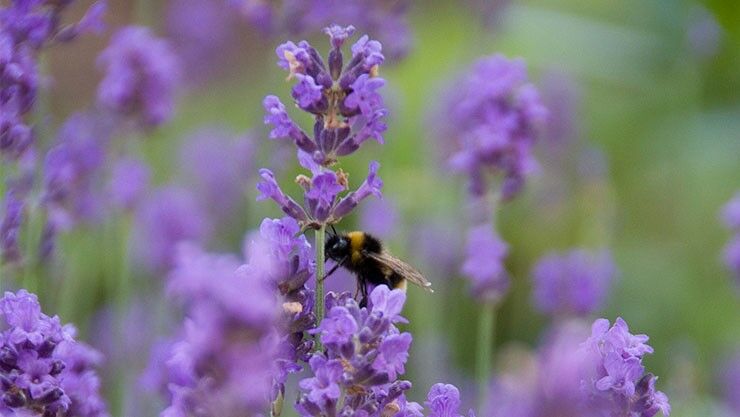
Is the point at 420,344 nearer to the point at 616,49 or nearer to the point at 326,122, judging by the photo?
the point at 326,122

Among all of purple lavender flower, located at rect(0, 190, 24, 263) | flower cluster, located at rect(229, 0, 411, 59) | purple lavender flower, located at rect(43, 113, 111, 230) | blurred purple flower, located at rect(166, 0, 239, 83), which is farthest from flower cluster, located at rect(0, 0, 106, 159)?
blurred purple flower, located at rect(166, 0, 239, 83)

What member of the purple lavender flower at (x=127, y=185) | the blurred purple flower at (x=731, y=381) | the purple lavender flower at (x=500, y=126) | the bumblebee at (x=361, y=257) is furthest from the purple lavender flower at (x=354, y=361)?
the blurred purple flower at (x=731, y=381)

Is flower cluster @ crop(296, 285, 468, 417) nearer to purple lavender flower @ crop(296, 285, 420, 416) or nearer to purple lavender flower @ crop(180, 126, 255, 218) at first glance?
purple lavender flower @ crop(296, 285, 420, 416)

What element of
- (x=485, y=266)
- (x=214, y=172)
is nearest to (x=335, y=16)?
(x=485, y=266)

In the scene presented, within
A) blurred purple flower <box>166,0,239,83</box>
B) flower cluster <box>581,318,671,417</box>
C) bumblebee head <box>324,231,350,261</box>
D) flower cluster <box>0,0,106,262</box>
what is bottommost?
flower cluster <box>581,318,671,417</box>

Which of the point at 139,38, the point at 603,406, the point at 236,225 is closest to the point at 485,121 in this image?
the point at 139,38

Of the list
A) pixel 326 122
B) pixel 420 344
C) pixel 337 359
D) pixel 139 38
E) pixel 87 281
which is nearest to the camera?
pixel 337 359
